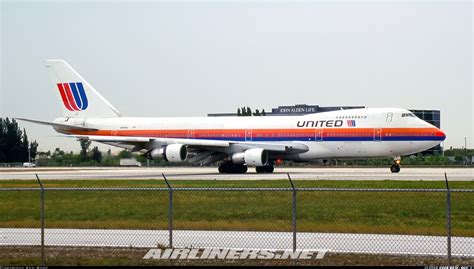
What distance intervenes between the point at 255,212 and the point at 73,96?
42.7 meters

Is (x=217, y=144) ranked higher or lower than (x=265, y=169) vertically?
higher

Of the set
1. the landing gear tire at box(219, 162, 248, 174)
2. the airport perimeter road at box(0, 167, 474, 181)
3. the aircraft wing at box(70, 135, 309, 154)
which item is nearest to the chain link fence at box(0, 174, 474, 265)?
the airport perimeter road at box(0, 167, 474, 181)

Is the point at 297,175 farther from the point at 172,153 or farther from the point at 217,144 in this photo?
the point at 172,153

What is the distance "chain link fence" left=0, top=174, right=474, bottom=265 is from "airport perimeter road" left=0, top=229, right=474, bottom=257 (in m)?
0.02

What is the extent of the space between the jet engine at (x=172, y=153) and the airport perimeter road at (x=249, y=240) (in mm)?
29917

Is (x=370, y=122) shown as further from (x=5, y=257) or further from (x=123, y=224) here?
(x=5, y=257)

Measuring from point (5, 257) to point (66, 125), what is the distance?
45.8m

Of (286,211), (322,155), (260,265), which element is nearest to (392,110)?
(322,155)

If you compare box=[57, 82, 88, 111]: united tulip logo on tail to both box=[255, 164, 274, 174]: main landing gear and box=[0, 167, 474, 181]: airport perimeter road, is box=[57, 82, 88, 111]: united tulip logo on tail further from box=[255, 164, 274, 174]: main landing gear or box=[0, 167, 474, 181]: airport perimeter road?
box=[255, 164, 274, 174]: main landing gear

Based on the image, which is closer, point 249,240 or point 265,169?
point 249,240

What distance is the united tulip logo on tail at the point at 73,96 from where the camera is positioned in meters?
65.3

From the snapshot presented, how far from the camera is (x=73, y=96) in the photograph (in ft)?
215

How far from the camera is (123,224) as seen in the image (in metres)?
23.8

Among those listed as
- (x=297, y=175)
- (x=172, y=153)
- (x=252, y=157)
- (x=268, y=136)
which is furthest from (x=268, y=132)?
(x=297, y=175)
